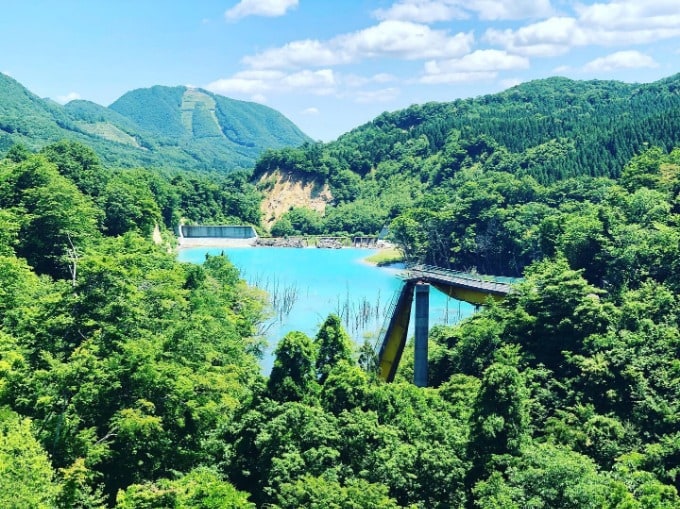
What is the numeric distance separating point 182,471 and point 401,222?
54294 mm

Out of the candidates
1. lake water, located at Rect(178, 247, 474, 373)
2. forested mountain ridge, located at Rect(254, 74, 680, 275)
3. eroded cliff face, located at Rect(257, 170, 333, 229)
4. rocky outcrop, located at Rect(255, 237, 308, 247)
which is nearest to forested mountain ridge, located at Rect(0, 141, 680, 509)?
lake water, located at Rect(178, 247, 474, 373)

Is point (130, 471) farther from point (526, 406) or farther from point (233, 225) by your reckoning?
point (233, 225)

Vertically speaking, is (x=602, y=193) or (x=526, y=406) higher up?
(x=602, y=193)

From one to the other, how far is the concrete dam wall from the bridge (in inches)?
2699

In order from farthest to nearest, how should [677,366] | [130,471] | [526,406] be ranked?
[677,366] → [526,406] → [130,471]

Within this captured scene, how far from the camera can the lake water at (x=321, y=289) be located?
50.2m

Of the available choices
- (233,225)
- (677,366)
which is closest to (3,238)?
(677,366)

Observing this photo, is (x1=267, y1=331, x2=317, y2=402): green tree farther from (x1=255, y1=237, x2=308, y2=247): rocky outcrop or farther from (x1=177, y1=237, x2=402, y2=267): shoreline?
(x1=255, y1=237, x2=308, y2=247): rocky outcrop

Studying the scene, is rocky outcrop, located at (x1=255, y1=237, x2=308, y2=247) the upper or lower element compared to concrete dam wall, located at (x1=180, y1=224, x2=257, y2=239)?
lower

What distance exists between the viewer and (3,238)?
35.2 meters

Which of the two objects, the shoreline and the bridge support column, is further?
Result: the shoreline

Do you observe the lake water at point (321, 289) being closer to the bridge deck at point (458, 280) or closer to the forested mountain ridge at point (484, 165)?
the bridge deck at point (458, 280)

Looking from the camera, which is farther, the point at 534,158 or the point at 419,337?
the point at 534,158

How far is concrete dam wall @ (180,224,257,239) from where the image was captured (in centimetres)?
9994
